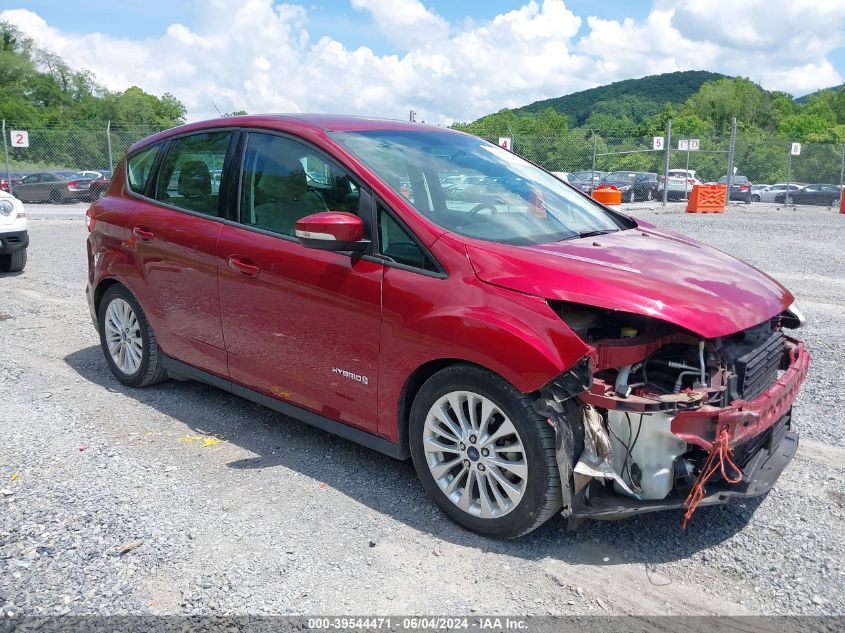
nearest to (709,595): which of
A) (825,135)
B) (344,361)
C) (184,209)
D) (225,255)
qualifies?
(344,361)

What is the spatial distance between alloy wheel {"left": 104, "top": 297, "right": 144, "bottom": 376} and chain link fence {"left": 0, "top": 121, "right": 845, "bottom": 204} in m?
19.2

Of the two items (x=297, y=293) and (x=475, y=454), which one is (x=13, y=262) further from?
(x=475, y=454)

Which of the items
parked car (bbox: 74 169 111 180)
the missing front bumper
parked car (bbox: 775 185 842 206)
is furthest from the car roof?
parked car (bbox: 775 185 842 206)

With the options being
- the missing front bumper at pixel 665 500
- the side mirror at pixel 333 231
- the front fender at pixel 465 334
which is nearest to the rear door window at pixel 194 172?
the side mirror at pixel 333 231

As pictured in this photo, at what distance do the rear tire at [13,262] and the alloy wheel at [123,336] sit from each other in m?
5.92

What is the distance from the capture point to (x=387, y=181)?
12.0 ft

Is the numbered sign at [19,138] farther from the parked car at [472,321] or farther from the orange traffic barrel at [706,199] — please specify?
the parked car at [472,321]

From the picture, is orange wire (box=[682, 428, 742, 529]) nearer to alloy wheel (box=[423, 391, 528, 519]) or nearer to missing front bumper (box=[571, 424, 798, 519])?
missing front bumper (box=[571, 424, 798, 519])

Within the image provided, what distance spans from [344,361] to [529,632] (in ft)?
5.14

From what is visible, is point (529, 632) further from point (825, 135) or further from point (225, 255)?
point (825, 135)

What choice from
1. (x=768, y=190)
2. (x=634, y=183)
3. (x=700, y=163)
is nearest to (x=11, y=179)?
(x=634, y=183)

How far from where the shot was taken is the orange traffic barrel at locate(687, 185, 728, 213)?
22734mm

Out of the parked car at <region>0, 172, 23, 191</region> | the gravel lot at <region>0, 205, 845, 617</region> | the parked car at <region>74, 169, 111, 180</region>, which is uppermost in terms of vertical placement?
the parked car at <region>74, 169, 111, 180</region>

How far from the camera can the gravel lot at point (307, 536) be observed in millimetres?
2861
